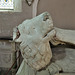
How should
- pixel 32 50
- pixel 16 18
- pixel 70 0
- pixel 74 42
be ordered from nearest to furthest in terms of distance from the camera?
pixel 32 50 → pixel 74 42 → pixel 70 0 → pixel 16 18

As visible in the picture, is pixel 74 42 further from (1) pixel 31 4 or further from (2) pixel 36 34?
(1) pixel 31 4

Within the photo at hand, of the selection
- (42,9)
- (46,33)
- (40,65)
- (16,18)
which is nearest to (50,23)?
(46,33)

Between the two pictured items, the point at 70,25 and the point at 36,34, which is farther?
the point at 70,25

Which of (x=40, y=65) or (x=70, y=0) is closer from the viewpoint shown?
(x=40, y=65)

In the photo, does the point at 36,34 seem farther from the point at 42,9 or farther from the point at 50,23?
the point at 42,9

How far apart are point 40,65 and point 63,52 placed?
366mm

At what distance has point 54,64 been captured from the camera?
54.7 inches

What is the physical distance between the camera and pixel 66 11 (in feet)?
8.21

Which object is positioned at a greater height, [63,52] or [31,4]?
[31,4]

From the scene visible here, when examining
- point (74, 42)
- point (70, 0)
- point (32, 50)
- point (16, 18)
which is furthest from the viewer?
point (16, 18)

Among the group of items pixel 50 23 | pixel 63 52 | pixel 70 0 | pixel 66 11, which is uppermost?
pixel 70 0

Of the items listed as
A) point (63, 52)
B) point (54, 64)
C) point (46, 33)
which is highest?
point (46, 33)

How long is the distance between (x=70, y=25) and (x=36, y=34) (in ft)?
4.59

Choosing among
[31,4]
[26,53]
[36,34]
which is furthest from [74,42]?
[31,4]
